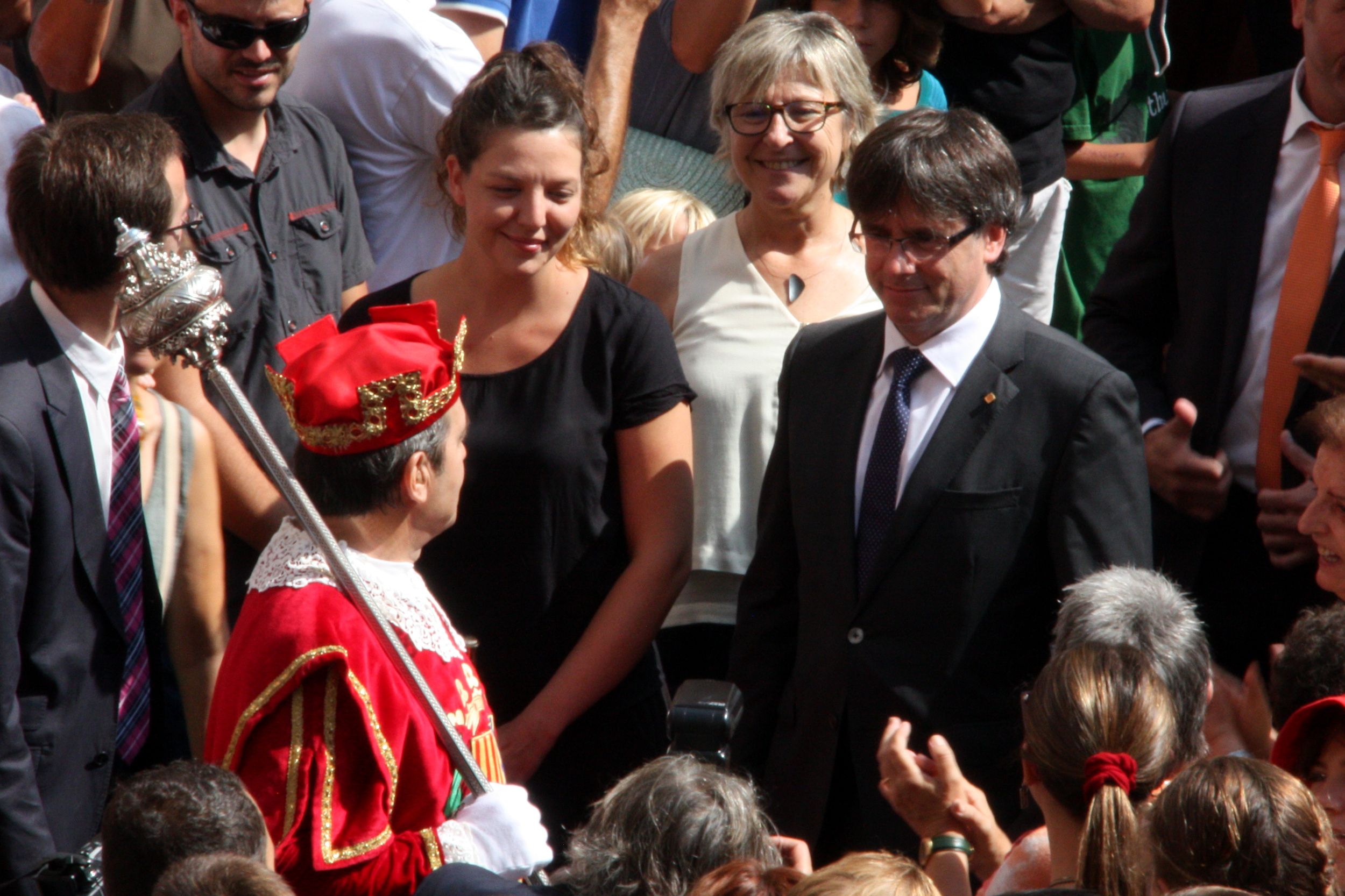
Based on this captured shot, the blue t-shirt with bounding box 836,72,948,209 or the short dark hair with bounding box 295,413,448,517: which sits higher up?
the blue t-shirt with bounding box 836,72,948,209

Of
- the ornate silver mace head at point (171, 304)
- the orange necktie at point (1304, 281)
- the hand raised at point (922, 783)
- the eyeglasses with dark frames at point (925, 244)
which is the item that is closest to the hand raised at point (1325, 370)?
the orange necktie at point (1304, 281)

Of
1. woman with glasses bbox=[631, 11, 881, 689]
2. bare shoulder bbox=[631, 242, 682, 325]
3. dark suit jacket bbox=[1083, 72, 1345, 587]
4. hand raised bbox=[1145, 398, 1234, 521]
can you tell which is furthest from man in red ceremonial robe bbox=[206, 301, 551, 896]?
dark suit jacket bbox=[1083, 72, 1345, 587]

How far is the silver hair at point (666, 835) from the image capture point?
228 cm

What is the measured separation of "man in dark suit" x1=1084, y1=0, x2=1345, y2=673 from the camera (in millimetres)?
3588

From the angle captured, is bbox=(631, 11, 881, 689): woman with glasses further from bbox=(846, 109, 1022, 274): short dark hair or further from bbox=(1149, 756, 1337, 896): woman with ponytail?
bbox=(1149, 756, 1337, 896): woman with ponytail

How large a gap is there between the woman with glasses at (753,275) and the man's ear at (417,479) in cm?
108

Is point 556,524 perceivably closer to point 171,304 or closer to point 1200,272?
point 171,304

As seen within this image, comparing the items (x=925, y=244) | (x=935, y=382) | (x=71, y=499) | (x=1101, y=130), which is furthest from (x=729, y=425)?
(x=1101, y=130)

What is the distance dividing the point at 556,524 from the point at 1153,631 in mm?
1324

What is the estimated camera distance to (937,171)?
329 cm

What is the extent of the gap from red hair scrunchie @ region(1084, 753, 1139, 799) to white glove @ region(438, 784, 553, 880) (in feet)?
2.96

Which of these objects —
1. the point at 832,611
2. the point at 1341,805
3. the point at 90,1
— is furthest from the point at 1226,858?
the point at 90,1

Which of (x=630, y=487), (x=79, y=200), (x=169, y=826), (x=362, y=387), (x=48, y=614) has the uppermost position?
(x=79, y=200)

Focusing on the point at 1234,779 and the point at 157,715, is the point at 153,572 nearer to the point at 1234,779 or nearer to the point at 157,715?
the point at 157,715
